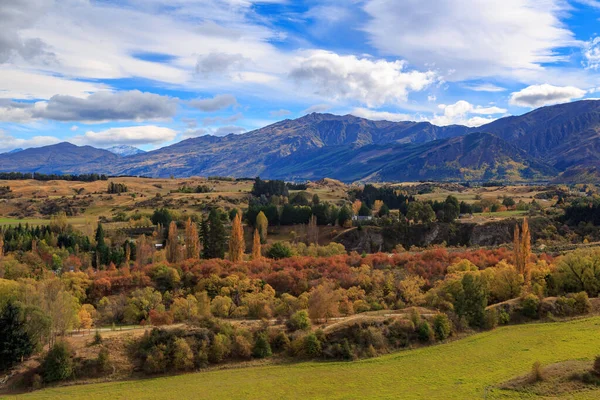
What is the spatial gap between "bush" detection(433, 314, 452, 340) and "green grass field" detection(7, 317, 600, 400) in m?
1.23

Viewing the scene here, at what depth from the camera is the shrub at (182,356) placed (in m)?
40.4

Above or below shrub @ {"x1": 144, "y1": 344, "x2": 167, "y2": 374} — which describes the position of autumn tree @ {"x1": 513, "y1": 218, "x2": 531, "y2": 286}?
above

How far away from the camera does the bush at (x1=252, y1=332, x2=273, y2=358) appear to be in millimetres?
42381

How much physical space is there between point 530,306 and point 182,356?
3559 cm

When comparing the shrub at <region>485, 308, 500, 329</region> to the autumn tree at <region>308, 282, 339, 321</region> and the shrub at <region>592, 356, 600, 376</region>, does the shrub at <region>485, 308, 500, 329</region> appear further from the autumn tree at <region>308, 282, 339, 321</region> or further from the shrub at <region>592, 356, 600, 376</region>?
the autumn tree at <region>308, 282, 339, 321</region>

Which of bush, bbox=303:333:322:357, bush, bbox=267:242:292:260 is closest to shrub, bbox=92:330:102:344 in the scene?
bush, bbox=303:333:322:357

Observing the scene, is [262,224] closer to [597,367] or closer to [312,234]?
[312,234]

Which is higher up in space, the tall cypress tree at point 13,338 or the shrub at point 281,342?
the tall cypress tree at point 13,338

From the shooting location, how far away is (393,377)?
1475 inches

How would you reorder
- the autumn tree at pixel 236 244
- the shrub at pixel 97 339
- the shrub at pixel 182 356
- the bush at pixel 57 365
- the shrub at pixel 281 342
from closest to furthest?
the bush at pixel 57 365 → the shrub at pixel 182 356 → the shrub at pixel 97 339 → the shrub at pixel 281 342 → the autumn tree at pixel 236 244

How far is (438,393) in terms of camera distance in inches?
1341

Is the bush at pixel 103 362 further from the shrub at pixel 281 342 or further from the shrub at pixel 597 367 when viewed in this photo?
the shrub at pixel 597 367

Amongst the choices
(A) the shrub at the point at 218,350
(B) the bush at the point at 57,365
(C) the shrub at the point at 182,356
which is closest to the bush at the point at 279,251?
(A) the shrub at the point at 218,350

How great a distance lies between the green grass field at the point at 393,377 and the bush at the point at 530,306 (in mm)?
5531
